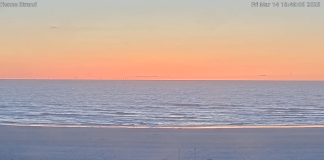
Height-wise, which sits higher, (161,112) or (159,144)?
(161,112)

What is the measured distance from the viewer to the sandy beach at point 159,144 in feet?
52.5

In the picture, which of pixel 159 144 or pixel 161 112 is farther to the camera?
pixel 161 112

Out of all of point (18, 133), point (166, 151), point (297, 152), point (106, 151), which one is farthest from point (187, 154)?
point (18, 133)

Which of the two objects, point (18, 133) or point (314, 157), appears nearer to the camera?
point (314, 157)

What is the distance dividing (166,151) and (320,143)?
7378mm

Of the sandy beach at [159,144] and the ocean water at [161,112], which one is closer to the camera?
the sandy beach at [159,144]

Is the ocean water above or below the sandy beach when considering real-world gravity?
above

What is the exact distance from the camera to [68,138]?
20.7 meters

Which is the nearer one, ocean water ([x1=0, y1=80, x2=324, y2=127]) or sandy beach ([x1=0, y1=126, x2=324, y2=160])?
sandy beach ([x1=0, y1=126, x2=324, y2=160])

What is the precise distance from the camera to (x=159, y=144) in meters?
18.9

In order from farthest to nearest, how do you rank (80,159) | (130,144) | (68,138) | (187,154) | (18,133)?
(18,133) < (68,138) < (130,144) < (187,154) < (80,159)

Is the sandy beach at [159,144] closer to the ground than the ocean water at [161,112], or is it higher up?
closer to the ground

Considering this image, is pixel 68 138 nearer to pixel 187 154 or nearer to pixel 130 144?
pixel 130 144

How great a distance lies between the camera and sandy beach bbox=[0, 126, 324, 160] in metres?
16.0
